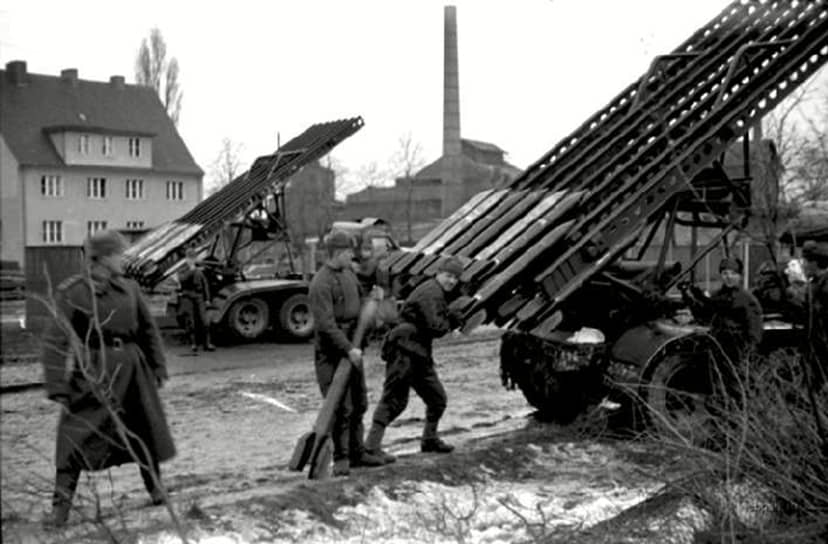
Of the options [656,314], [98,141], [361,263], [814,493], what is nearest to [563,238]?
[656,314]

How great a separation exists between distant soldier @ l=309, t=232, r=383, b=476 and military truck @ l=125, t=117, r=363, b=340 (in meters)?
9.06

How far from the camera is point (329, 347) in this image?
26.9ft

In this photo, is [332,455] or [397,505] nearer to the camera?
[397,505]

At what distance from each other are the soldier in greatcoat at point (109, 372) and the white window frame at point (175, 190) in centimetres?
1137

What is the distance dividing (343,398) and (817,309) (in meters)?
3.27

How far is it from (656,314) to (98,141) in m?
6.81

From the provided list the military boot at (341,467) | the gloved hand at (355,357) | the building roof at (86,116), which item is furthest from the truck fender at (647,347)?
the building roof at (86,116)

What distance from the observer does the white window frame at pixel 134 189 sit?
40.5ft

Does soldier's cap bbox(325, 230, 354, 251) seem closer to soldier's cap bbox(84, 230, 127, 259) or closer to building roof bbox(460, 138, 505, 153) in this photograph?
soldier's cap bbox(84, 230, 127, 259)

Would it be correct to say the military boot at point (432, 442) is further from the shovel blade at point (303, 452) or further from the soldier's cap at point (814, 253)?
the soldier's cap at point (814, 253)

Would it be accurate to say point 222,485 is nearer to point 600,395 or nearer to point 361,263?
point 600,395

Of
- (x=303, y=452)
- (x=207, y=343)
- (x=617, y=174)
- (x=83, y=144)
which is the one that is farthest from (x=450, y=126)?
(x=303, y=452)

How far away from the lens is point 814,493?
5.79m

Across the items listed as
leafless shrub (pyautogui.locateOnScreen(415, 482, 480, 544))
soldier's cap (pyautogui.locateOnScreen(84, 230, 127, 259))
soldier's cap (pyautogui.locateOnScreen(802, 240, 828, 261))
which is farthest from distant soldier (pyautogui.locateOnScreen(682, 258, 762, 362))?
soldier's cap (pyautogui.locateOnScreen(84, 230, 127, 259))
